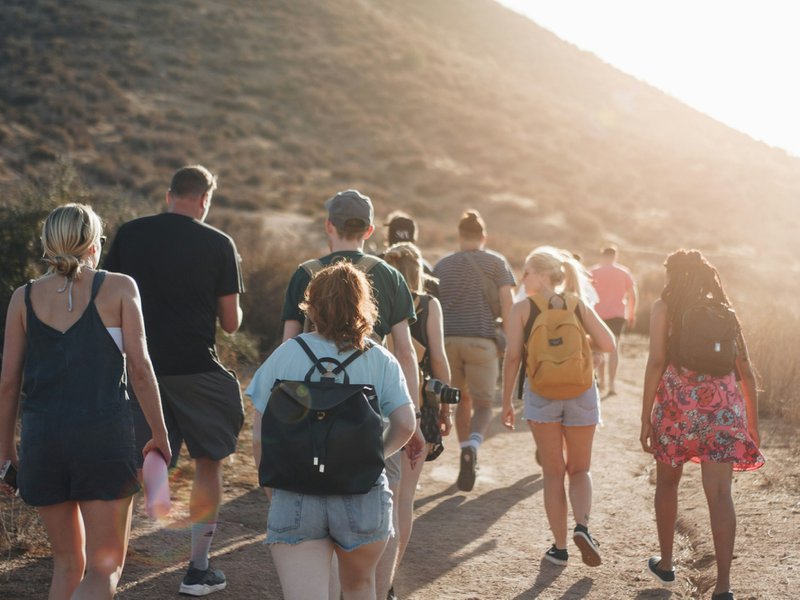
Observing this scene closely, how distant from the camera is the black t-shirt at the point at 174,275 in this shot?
4875mm

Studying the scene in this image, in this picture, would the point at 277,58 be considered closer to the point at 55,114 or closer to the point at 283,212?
the point at 55,114

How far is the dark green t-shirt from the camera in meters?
4.22

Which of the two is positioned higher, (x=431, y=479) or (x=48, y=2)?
(x=48, y=2)

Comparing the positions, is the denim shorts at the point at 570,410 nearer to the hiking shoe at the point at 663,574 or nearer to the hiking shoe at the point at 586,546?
the hiking shoe at the point at 586,546

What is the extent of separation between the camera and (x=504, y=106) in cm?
6084

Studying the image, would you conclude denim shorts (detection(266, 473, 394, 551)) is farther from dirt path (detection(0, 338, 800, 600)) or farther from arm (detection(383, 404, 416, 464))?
dirt path (detection(0, 338, 800, 600))

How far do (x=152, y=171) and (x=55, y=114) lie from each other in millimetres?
6844

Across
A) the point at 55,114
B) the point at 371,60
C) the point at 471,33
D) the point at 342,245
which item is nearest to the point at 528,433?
the point at 342,245

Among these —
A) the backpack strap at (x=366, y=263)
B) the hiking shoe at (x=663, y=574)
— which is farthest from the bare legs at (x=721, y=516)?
the backpack strap at (x=366, y=263)

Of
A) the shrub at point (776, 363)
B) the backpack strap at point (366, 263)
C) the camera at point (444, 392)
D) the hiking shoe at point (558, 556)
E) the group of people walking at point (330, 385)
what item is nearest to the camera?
the group of people walking at point (330, 385)

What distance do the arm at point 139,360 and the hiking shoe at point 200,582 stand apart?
148 cm

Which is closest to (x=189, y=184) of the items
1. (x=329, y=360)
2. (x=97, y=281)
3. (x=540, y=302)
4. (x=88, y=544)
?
(x=97, y=281)

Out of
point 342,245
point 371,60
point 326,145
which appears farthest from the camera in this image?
point 371,60

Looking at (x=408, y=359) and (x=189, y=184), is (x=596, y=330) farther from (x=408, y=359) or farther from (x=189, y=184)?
(x=189, y=184)
